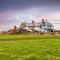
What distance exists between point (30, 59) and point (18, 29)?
79613 mm

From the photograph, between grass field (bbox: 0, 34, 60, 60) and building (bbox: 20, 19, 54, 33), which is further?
building (bbox: 20, 19, 54, 33)

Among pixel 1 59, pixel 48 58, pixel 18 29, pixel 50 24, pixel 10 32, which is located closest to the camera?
pixel 48 58

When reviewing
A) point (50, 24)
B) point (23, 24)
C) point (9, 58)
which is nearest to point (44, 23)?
point (50, 24)

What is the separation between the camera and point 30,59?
17.3 metres

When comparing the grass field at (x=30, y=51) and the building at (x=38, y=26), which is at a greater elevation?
the building at (x=38, y=26)

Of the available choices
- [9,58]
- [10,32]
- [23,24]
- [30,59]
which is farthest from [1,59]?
[23,24]

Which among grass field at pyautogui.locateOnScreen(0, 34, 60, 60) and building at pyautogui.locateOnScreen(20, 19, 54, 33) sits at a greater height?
building at pyautogui.locateOnScreen(20, 19, 54, 33)

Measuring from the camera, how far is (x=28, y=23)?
10612 cm

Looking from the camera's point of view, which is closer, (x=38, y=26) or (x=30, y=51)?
(x=30, y=51)

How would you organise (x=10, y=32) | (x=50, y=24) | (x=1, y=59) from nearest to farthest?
(x=1, y=59), (x=10, y=32), (x=50, y=24)

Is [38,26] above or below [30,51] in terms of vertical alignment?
above

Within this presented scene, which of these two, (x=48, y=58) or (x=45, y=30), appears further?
(x=45, y=30)

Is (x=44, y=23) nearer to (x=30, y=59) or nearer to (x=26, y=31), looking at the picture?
(x=26, y=31)

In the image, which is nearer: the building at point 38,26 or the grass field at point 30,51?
the grass field at point 30,51
